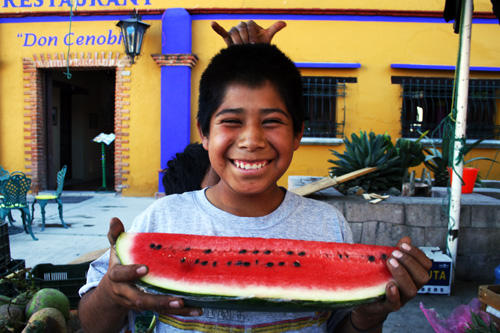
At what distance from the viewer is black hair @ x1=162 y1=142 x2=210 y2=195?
247cm

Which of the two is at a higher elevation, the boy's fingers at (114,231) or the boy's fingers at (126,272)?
the boy's fingers at (114,231)

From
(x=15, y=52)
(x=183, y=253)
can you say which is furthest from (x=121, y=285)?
(x=15, y=52)

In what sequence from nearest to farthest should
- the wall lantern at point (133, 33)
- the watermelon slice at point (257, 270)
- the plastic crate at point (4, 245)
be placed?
1. the watermelon slice at point (257, 270)
2. the plastic crate at point (4, 245)
3. the wall lantern at point (133, 33)

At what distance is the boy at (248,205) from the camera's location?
1121mm

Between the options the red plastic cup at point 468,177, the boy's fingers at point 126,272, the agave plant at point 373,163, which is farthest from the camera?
the agave plant at point 373,163

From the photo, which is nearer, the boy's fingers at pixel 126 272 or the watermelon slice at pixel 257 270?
the boy's fingers at pixel 126 272

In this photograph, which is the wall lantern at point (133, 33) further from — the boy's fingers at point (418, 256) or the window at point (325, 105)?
the boy's fingers at point (418, 256)

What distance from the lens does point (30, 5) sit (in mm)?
9117

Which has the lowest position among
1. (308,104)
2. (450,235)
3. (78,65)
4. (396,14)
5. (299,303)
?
A: (450,235)

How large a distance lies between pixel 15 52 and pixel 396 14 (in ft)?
30.9

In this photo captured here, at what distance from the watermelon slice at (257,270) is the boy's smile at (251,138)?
8.4 inches

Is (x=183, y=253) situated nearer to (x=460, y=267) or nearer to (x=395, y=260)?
(x=395, y=260)

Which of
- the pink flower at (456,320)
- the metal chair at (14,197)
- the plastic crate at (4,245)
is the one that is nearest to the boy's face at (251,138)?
the pink flower at (456,320)

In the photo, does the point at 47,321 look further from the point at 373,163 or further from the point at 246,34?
the point at 373,163
